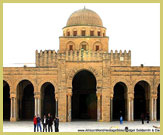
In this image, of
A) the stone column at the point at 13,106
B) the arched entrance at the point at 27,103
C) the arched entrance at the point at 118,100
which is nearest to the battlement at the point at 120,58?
the arched entrance at the point at 118,100

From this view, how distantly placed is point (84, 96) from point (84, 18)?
8461mm

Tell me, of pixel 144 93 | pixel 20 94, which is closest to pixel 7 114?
pixel 20 94

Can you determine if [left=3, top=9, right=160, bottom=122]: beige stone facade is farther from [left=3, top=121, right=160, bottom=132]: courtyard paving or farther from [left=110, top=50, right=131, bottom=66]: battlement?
[left=3, top=121, right=160, bottom=132]: courtyard paving

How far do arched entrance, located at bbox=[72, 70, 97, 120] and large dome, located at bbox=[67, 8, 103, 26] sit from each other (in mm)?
5698

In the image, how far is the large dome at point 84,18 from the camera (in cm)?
3894

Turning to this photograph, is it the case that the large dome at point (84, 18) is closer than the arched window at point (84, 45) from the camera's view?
No

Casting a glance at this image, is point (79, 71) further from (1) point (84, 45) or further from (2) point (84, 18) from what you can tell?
(2) point (84, 18)

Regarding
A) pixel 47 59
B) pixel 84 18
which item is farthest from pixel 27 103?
pixel 84 18

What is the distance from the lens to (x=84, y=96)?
125 feet

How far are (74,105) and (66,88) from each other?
18.0 feet

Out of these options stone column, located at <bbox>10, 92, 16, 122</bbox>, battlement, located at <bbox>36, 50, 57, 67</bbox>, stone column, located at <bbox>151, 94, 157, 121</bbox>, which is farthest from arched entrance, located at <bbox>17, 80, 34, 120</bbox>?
stone column, located at <bbox>151, 94, 157, 121</bbox>

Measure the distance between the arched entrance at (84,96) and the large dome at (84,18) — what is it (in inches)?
224

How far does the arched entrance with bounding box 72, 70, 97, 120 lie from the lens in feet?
123

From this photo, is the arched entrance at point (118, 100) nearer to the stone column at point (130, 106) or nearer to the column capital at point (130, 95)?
the stone column at point (130, 106)
